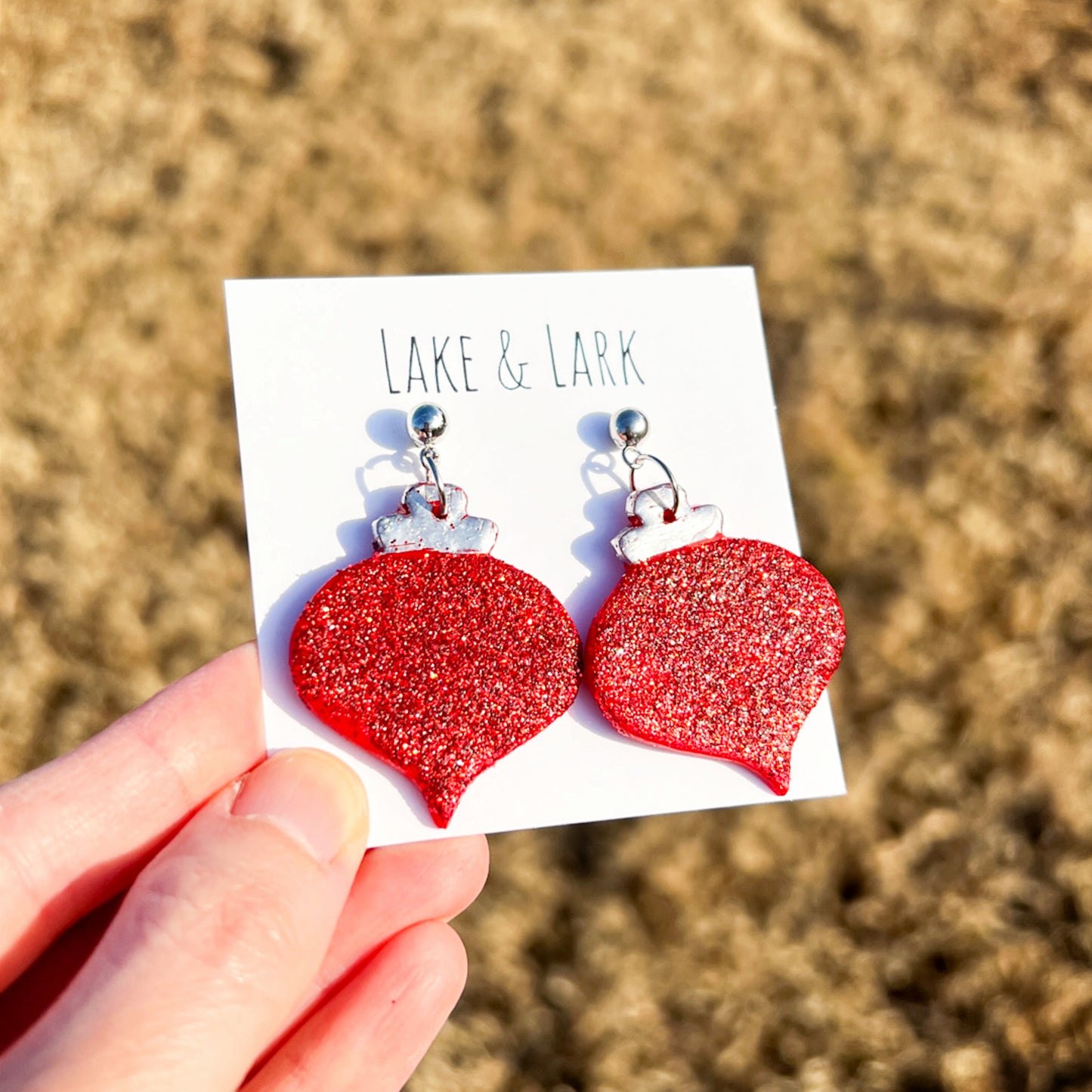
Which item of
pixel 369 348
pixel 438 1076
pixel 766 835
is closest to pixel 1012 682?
pixel 766 835

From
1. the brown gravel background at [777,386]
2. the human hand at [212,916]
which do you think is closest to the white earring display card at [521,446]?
the human hand at [212,916]

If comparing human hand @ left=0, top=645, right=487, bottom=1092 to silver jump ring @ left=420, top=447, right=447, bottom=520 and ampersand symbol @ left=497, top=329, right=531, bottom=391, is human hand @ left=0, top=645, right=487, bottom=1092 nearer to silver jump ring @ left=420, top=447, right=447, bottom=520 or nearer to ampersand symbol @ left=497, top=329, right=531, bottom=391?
silver jump ring @ left=420, top=447, right=447, bottom=520

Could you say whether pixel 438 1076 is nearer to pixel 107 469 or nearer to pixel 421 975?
pixel 421 975

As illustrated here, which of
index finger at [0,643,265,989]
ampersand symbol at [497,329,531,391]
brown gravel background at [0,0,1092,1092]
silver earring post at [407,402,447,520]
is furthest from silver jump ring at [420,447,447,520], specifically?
brown gravel background at [0,0,1092,1092]

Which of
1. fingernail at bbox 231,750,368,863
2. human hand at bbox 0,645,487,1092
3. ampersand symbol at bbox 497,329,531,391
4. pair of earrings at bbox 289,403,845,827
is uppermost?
ampersand symbol at bbox 497,329,531,391

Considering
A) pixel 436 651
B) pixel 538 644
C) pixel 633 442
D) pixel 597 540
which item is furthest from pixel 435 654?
pixel 633 442

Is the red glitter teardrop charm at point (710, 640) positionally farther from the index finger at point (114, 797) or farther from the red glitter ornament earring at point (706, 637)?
the index finger at point (114, 797)
